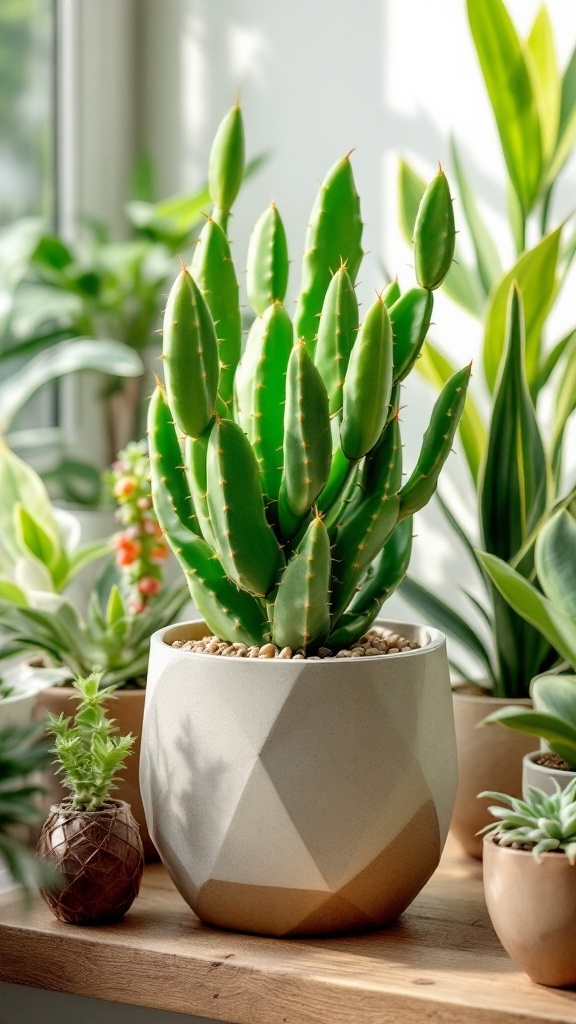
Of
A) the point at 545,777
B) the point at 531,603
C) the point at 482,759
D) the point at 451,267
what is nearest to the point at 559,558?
the point at 531,603

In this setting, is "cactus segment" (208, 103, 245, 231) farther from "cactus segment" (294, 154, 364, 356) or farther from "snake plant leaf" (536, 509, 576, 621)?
"snake plant leaf" (536, 509, 576, 621)

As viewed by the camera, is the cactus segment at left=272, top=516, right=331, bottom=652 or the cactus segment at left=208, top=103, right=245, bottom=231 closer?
the cactus segment at left=272, top=516, right=331, bottom=652

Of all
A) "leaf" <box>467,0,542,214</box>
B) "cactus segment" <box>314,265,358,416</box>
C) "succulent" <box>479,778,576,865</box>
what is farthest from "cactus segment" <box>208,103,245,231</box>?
"succulent" <box>479,778,576,865</box>

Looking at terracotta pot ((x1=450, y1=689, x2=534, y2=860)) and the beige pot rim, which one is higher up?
the beige pot rim

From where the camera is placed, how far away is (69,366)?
1.31m

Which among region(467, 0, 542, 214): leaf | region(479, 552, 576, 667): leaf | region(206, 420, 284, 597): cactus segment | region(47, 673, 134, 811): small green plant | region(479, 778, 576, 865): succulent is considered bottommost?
region(479, 778, 576, 865): succulent

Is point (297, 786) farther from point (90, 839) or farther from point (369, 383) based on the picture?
point (369, 383)

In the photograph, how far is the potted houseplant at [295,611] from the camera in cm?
76

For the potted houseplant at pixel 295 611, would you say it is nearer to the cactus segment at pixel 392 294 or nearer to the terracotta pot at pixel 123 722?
the cactus segment at pixel 392 294

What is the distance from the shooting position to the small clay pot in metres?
0.79

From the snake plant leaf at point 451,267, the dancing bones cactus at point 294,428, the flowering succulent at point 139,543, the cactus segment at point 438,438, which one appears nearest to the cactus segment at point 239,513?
the dancing bones cactus at point 294,428

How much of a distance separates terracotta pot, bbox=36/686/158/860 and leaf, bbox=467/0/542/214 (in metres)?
0.61

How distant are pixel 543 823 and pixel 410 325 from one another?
1.10 ft

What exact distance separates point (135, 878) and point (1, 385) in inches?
30.4
